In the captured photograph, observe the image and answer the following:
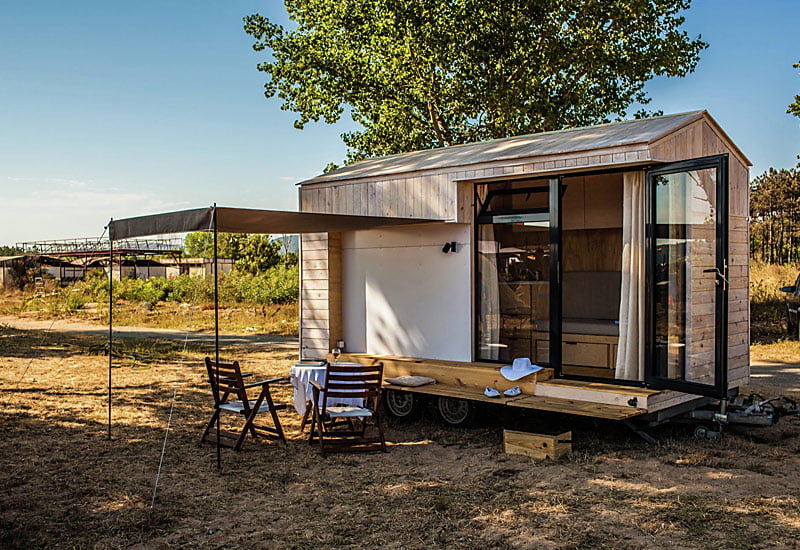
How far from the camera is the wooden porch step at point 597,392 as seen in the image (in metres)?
6.21

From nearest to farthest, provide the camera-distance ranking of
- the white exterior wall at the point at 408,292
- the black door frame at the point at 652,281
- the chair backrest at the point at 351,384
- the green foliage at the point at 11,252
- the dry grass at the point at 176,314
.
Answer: the black door frame at the point at 652,281 < the chair backrest at the point at 351,384 < the white exterior wall at the point at 408,292 < the dry grass at the point at 176,314 < the green foliage at the point at 11,252

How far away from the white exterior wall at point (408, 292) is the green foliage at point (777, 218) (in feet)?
48.3

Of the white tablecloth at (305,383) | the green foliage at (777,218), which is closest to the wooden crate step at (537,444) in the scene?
the white tablecloth at (305,383)

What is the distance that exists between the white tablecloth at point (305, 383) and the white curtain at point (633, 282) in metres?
2.56

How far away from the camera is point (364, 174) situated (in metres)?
8.69

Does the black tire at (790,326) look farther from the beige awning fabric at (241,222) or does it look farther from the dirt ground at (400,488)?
the beige awning fabric at (241,222)

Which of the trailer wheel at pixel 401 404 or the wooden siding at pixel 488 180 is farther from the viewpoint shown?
the trailer wheel at pixel 401 404

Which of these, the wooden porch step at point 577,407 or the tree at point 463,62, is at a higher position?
the tree at point 463,62

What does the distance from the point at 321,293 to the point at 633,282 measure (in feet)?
12.8

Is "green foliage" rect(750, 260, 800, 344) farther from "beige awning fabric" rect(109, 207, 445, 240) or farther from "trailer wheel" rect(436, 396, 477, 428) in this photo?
"beige awning fabric" rect(109, 207, 445, 240)

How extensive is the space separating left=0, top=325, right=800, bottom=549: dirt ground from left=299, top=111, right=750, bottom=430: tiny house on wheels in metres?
0.53

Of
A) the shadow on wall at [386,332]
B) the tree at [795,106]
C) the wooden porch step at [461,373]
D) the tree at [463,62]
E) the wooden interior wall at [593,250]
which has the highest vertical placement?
the tree at [463,62]

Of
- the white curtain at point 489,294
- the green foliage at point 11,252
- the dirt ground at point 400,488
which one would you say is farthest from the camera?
the green foliage at point 11,252

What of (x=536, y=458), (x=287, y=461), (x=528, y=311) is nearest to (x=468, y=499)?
(x=536, y=458)
